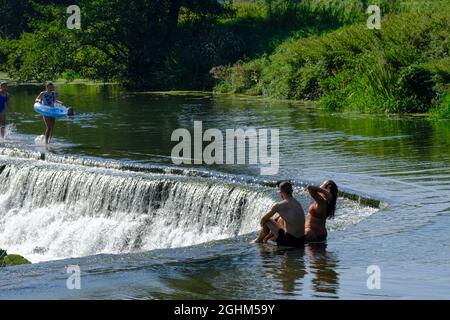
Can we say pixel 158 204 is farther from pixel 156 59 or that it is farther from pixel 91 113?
pixel 156 59

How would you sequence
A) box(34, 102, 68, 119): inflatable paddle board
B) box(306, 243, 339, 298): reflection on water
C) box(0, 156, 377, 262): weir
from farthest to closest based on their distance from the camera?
1. box(34, 102, 68, 119): inflatable paddle board
2. box(0, 156, 377, 262): weir
3. box(306, 243, 339, 298): reflection on water

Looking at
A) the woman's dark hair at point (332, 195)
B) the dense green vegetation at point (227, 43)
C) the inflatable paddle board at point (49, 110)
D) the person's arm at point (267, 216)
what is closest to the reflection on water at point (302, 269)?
the person's arm at point (267, 216)

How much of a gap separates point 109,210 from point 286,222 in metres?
6.96

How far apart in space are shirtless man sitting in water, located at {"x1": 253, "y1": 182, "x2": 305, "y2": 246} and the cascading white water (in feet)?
9.00

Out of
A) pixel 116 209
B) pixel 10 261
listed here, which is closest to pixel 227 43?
pixel 116 209

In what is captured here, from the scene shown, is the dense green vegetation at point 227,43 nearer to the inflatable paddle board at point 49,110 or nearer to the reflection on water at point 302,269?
the inflatable paddle board at point 49,110

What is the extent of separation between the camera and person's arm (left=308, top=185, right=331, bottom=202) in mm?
13785

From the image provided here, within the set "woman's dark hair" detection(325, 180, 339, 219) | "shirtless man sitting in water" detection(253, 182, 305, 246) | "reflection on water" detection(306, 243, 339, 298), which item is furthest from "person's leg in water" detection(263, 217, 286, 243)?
"woman's dark hair" detection(325, 180, 339, 219)

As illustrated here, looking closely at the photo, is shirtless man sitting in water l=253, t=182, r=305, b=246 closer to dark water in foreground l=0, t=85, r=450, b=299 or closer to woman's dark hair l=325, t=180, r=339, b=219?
dark water in foreground l=0, t=85, r=450, b=299

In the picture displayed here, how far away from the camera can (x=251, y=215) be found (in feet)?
56.1

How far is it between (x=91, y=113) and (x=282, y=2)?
60.4 feet

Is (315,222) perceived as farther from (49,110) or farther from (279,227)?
(49,110)

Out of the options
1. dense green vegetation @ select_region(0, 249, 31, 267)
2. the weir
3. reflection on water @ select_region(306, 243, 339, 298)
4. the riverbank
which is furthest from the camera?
the riverbank
